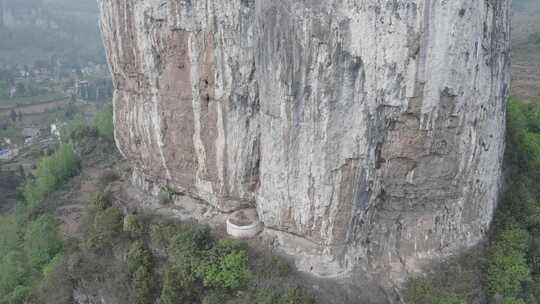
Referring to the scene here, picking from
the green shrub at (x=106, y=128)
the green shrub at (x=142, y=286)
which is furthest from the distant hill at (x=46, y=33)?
the green shrub at (x=142, y=286)

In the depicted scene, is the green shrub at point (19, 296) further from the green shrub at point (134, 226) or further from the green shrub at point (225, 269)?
the green shrub at point (225, 269)

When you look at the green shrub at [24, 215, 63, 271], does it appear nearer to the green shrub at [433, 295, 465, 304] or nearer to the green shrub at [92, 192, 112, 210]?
the green shrub at [92, 192, 112, 210]

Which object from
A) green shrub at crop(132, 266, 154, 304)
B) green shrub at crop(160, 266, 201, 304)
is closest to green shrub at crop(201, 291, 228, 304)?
green shrub at crop(160, 266, 201, 304)

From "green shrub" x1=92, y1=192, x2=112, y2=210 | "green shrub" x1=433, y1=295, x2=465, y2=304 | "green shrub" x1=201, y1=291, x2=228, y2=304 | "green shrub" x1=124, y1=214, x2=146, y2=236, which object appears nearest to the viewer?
"green shrub" x1=433, y1=295, x2=465, y2=304

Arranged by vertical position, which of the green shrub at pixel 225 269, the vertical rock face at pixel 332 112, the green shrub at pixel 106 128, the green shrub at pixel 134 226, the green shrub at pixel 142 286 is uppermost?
the vertical rock face at pixel 332 112

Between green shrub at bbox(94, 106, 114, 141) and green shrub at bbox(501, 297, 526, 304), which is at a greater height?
green shrub at bbox(94, 106, 114, 141)

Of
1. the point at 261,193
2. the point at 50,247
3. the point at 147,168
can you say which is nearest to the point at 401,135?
the point at 261,193

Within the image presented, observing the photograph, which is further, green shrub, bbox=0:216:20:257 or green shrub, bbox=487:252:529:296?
green shrub, bbox=0:216:20:257

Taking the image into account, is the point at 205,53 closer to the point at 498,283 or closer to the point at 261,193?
the point at 261,193
